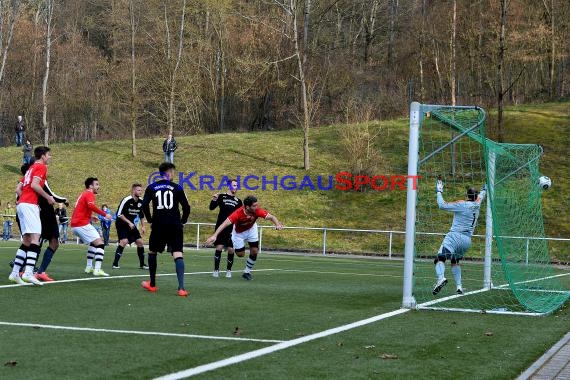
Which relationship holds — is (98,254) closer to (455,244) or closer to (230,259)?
(230,259)

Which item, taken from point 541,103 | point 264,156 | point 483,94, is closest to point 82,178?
point 264,156

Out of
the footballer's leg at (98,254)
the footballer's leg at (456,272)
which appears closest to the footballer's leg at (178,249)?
the footballer's leg at (98,254)

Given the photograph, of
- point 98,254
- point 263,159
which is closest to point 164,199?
Answer: point 98,254

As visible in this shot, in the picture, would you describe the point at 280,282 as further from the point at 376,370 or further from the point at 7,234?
the point at 7,234

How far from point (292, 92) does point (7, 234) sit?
2628 centimetres

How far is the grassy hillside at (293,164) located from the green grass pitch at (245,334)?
79.0 ft

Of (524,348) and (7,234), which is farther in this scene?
(7,234)

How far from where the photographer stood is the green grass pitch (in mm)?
7121

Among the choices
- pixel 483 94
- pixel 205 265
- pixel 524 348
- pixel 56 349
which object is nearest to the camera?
pixel 56 349

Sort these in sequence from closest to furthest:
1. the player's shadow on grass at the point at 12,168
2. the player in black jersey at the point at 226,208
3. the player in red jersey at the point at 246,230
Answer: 1. the player in red jersey at the point at 246,230
2. the player in black jersey at the point at 226,208
3. the player's shadow on grass at the point at 12,168

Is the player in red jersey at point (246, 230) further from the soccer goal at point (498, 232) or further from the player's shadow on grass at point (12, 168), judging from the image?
the player's shadow on grass at point (12, 168)

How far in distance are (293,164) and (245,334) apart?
36941 mm

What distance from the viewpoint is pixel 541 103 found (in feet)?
170

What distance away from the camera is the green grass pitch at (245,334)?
712 centimetres
